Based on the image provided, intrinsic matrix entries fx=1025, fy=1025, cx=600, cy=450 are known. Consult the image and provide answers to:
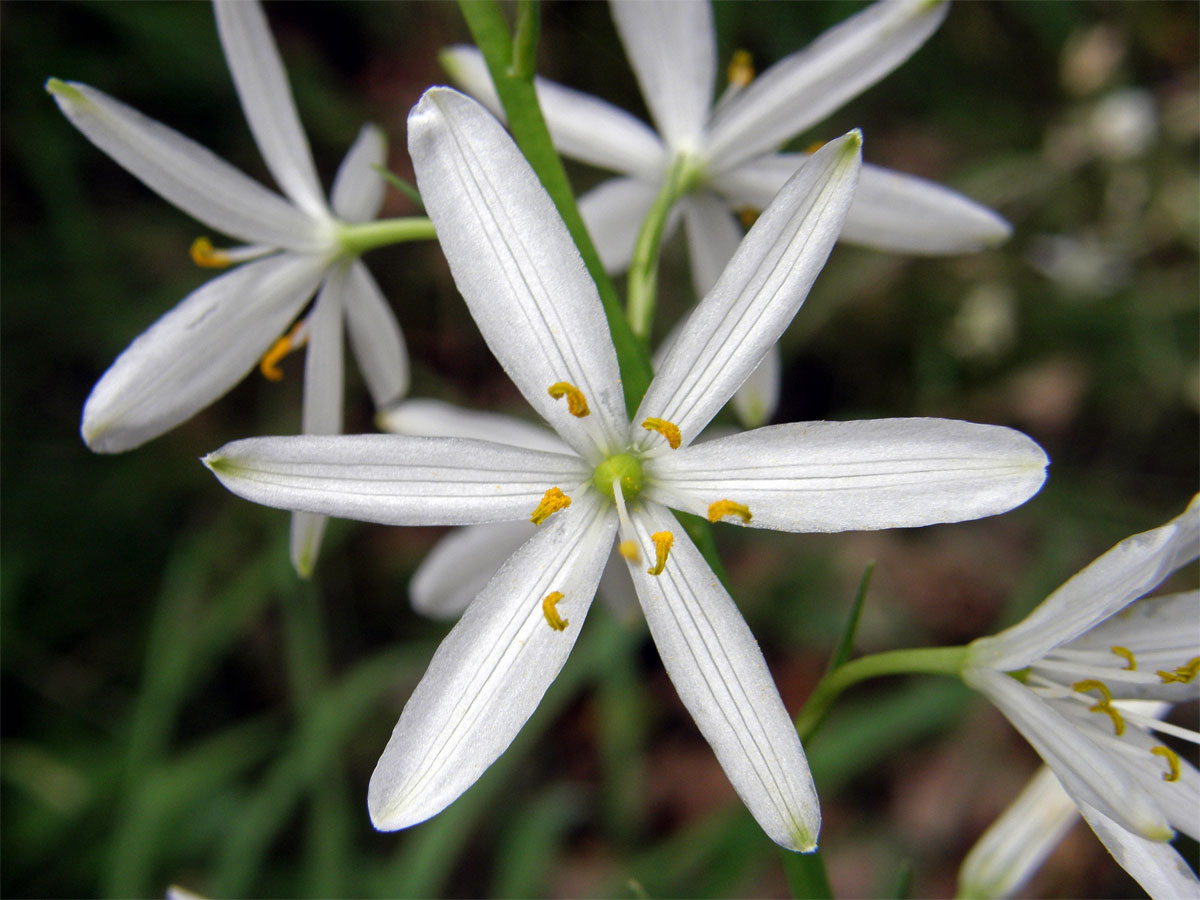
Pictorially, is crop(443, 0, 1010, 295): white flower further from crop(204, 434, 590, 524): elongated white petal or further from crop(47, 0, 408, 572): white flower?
crop(204, 434, 590, 524): elongated white petal

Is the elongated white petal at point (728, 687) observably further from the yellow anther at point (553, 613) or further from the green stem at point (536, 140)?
the green stem at point (536, 140)

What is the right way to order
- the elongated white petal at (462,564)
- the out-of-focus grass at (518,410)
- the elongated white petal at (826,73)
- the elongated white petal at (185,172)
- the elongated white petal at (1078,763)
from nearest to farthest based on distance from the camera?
the elongated white petal at (1078,763)
the elongated white petal at (185,172)
the elongated white petal at (826,73)
the elongated white petal at (462,564)
the out-of-focus grass at (518,410)

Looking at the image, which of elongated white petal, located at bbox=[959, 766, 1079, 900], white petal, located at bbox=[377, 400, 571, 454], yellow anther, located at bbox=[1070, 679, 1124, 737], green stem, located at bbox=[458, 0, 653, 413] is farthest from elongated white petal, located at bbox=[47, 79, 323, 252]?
elongated white petal, located at bbox=[959, 766, 1079, 900]

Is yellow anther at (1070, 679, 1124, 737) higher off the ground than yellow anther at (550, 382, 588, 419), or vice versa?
yellow anther at (550, 382, 588, 419)

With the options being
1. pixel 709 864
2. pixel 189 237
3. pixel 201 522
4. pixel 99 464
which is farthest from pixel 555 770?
pixel 189 237

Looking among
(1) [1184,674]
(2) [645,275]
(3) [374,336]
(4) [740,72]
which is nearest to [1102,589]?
(1) [1184,674]

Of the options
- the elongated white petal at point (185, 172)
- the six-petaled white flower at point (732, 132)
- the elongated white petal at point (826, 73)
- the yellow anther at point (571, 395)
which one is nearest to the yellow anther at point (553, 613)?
the yellow anther at point (571, 395)
